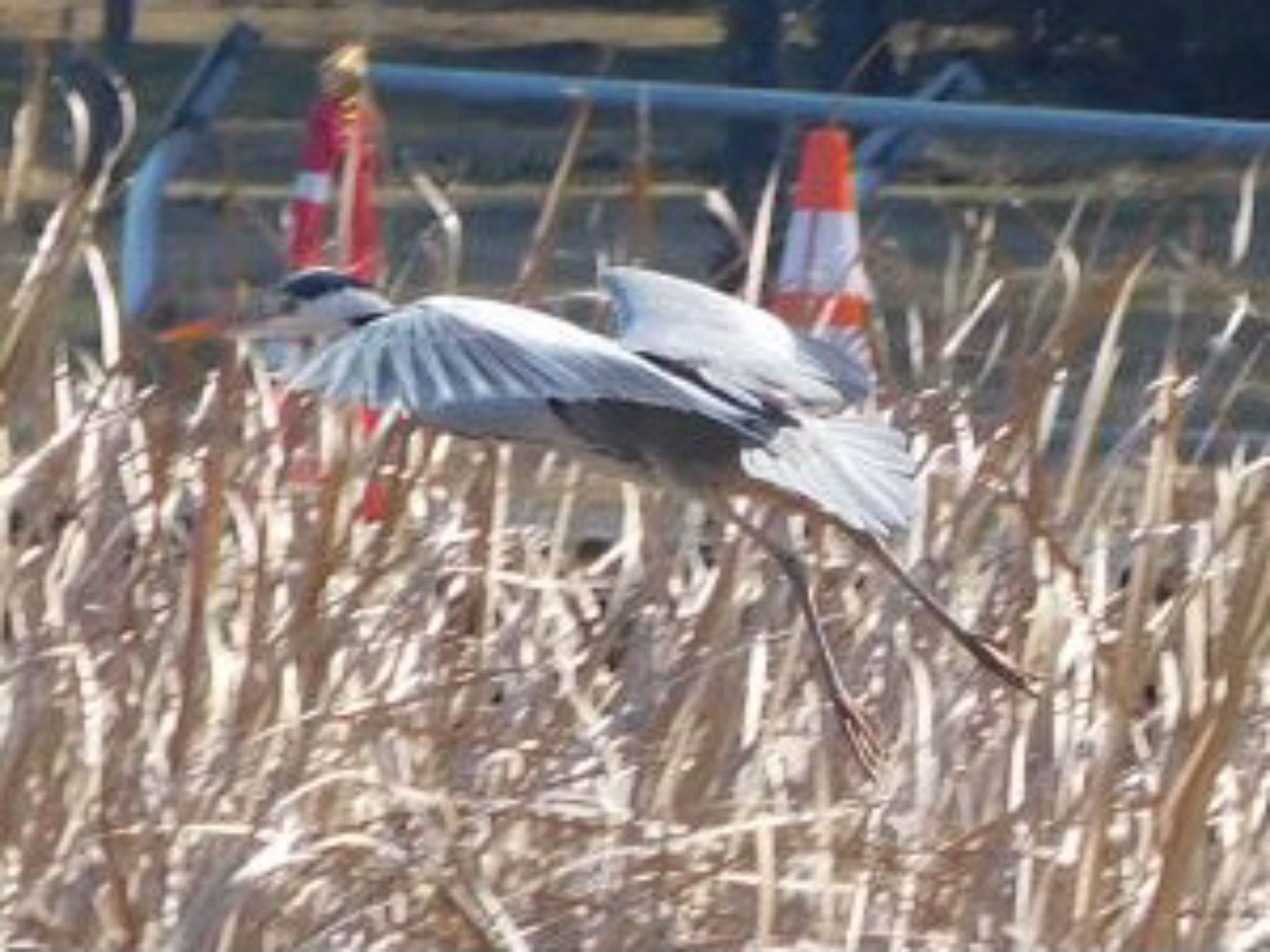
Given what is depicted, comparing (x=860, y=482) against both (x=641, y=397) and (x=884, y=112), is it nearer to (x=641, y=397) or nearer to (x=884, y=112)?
(x=641, y=397)

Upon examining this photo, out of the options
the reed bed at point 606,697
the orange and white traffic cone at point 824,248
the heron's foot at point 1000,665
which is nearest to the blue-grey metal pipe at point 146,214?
the orange and white traffic cone at point 824,248

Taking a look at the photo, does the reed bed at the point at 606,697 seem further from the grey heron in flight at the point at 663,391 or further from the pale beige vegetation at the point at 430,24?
the pale beige vegetation at the point at 430,24

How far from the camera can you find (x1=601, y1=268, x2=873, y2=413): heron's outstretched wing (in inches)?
173

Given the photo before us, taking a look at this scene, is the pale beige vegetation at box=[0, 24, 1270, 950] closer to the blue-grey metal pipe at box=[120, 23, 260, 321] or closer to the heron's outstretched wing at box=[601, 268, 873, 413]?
the heron's outstretched wing at box=[601, 268, 873, 413]

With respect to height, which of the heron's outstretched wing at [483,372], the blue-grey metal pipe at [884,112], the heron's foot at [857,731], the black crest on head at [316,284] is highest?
the blue-grey metal pipe at [884,112]

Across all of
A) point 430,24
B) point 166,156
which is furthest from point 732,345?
point 430,24

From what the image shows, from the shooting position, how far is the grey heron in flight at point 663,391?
423 cm

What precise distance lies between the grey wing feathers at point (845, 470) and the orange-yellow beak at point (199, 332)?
1.77 ft

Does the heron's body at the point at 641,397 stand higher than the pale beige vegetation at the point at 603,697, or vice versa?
the heron's body at the point at 641,397

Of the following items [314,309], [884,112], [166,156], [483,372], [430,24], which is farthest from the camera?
[430,24]

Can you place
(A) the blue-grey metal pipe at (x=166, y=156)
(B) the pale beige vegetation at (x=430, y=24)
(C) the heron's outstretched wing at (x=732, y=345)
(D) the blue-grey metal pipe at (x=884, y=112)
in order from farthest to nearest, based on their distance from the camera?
(B) the pale beige vegetation at (x=430, y=24) → (D) the blue-grey metal pipe at (x=884, y=112) → (A) the blue-grey metal pipe at (x=166, y=156) → (C) the heron's outstretched wing at (x=732, y=345)

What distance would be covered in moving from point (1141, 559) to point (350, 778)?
2.69 feet

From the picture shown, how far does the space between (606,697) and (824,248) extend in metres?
1.62

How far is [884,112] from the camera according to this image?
6918 mm
